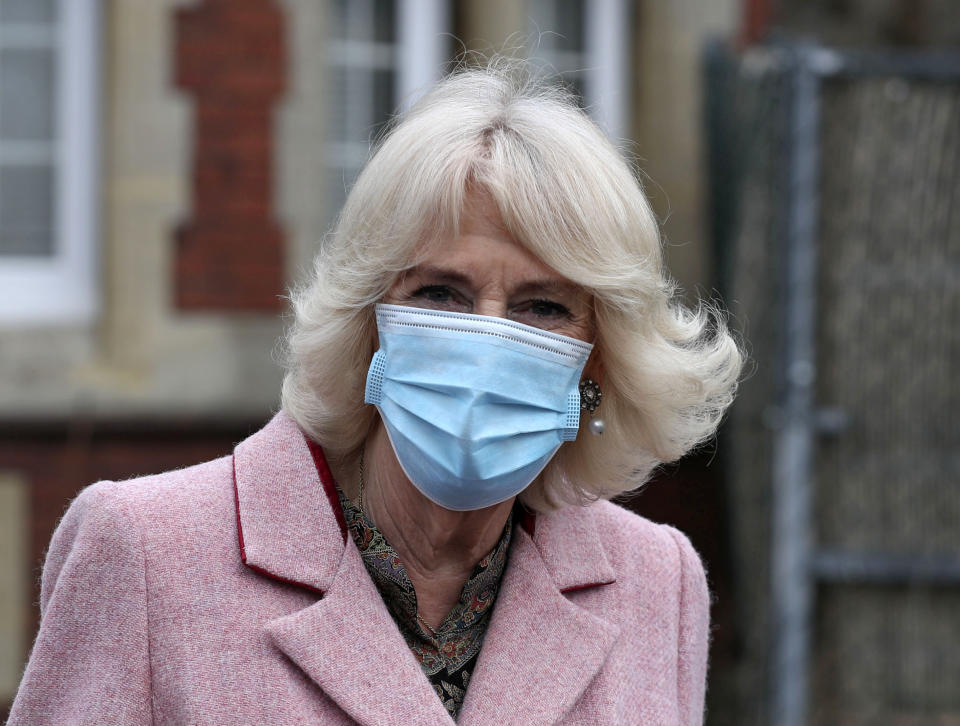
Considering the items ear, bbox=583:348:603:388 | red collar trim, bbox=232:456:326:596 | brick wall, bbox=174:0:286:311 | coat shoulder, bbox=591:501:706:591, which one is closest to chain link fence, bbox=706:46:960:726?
brick wall, bbox=174:0:286:311

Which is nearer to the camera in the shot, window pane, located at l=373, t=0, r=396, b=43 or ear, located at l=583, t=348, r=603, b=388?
ear, located at l=583, t=348, r=603, b=388

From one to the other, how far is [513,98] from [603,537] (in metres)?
0.84

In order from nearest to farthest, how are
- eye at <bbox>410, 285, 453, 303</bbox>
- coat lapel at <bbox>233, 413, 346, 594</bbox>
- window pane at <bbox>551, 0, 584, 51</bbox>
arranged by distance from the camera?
coat lapel at <bbox>233, 413, 346, 594</bbox>
eye at <bbox>410, 285, 453, 303</bbox>
window pane at <bbox>551, 0, 584, 51</bbox>

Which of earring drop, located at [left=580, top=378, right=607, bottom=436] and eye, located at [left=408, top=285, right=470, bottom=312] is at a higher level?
eye, located at [left=408, top=285, right=470, bottom=312]

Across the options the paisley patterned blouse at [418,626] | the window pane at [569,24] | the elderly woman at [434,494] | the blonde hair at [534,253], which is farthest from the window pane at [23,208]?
the paisley patterned blouse at [418,626]

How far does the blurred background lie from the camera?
6227mm

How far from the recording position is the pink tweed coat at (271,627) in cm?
229

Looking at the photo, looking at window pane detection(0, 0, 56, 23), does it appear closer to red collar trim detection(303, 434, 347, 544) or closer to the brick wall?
the brick wall

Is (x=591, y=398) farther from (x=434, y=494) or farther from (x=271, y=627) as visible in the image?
(x=271, y=627)

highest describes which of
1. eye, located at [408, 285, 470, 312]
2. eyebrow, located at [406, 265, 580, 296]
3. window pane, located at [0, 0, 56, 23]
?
window pane, located at [0, 0, 56, 23]

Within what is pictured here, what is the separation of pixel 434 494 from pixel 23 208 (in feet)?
15.2

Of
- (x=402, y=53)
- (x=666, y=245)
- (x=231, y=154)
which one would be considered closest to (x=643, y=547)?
(x=666, y=245)

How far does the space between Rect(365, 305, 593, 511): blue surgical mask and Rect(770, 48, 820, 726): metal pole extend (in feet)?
12.5

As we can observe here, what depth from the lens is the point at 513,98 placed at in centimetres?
274
